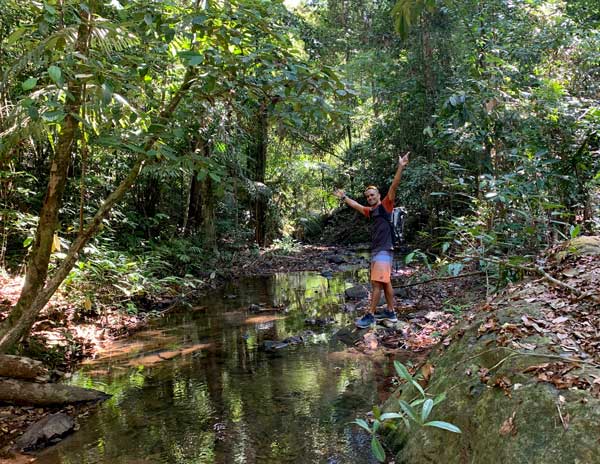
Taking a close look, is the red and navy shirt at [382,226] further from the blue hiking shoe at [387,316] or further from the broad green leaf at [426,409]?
the broad green leaf at [426,409]

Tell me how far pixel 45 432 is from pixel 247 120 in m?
4.57

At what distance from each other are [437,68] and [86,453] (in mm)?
13340

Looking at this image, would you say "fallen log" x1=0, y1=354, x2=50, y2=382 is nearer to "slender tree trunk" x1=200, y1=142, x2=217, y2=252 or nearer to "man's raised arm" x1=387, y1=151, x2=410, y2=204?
"man's raised arm" x1=387, y1=151, x2=410, y2=204

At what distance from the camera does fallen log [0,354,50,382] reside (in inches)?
207

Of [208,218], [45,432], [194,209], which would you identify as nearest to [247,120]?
[45,432]

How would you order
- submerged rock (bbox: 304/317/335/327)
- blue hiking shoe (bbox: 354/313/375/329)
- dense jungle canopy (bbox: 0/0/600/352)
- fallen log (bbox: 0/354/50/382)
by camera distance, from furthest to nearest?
submerged rock (bbox: 304/317/335/327), blue hiking shoe (bbox: 354/313/375/329), fallen log (bbox: 0/354/50/382), dense jungle canopy (bbox: 0/0/600/352)

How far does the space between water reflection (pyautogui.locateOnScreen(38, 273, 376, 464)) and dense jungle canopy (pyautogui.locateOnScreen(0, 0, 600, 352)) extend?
1528 millimetres

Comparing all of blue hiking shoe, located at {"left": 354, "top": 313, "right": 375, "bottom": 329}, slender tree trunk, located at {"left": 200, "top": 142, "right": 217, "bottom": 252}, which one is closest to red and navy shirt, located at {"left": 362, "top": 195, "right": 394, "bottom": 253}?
blue hiking shoe, located at {"left": 354, "top": 313, "right": 375, "bottom": 329}

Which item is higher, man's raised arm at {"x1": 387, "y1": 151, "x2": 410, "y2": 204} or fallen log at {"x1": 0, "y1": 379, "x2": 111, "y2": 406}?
man's raised arm at {"x1": 387, "y1": 151, "x2": 410, "y2": 204}

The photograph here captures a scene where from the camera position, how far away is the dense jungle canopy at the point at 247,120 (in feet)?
14.7

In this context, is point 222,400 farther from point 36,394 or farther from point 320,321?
point 320,321

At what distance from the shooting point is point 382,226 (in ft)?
23.4

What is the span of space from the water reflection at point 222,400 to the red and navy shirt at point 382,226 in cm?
172

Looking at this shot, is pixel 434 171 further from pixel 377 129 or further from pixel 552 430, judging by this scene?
pixel 552 430
